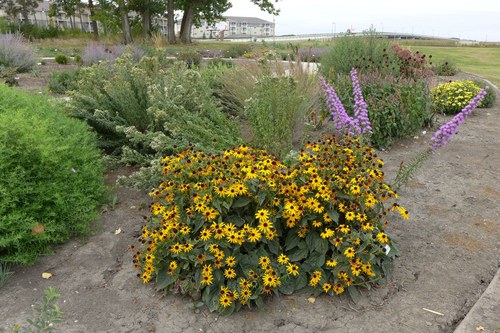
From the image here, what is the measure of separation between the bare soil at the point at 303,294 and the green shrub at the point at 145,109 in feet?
2.45

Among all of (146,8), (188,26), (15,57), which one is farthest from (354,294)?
(146,8)

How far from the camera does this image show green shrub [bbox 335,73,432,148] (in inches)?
208

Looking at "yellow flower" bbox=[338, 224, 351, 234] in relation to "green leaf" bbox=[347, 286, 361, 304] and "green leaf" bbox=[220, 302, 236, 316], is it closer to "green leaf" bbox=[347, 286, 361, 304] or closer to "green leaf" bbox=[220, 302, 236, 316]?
"green leaf" bbox=[347, 286, 361, 304]

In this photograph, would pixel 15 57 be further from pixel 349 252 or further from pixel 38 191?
pixel 349 252

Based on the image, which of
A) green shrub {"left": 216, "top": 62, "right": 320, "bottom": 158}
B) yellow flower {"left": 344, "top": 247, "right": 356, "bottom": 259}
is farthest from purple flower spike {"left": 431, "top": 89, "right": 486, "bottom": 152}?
yellow flower {"left": 344, "top": 247, "right": 356, "bottom": 259}

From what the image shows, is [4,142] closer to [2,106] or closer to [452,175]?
[2,106]

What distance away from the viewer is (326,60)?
352 inches

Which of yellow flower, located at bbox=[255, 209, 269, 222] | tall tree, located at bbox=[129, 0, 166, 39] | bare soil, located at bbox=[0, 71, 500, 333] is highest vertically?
tall tree, located at bbox=[129, 0, 166, 39]

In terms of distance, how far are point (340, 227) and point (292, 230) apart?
0.34 m

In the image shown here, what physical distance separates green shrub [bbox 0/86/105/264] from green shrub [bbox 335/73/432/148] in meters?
3.34

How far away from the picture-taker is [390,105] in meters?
5.36

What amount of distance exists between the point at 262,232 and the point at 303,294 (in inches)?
17.6

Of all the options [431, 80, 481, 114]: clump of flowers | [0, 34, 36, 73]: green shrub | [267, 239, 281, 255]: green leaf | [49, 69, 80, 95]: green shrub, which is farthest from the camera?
[0, 34, 36, 73]: green shrub

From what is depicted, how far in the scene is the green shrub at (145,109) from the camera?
414 cm
